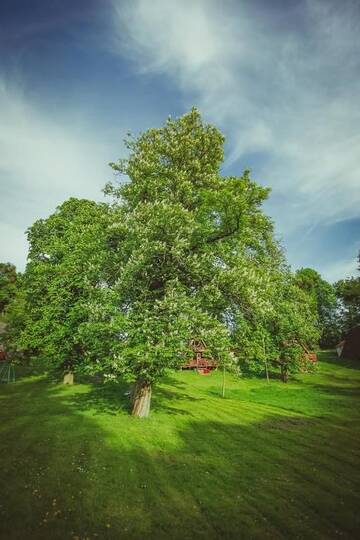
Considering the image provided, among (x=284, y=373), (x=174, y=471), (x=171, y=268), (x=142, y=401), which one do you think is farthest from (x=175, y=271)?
(x=284, y=373)

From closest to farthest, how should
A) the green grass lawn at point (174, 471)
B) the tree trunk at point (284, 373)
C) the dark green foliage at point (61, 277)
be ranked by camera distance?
1. the green grass lawn at point (174, 471)
2. the dark green foliage at point (61, 277)
3. the tree trunk at point (284, 373)

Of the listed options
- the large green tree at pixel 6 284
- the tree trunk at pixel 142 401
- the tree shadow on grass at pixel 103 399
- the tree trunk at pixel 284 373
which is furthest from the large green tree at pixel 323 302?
the tree trunk at pixel 142 401

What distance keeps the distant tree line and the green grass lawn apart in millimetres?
3182

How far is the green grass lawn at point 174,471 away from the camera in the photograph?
9.67 m

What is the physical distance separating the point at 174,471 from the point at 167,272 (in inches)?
414

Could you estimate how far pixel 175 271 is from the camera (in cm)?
2023

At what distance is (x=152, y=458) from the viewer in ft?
48.0

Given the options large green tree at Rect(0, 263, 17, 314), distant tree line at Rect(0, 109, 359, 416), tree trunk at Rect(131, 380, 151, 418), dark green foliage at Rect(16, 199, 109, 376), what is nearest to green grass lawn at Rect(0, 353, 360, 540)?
tree trunk at Rect(131, 380, 151, 418)

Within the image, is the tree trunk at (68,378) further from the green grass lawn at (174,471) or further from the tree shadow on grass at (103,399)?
the green grass lawn at (174,471)

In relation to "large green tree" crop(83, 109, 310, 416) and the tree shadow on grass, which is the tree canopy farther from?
the tree shadow on grass

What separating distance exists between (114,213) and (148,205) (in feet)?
10.5

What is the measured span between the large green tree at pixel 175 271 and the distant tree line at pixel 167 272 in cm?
6

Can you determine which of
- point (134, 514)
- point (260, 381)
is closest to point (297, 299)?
point (260, 381)

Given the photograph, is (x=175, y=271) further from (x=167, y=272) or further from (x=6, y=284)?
(x=6, y=284)
